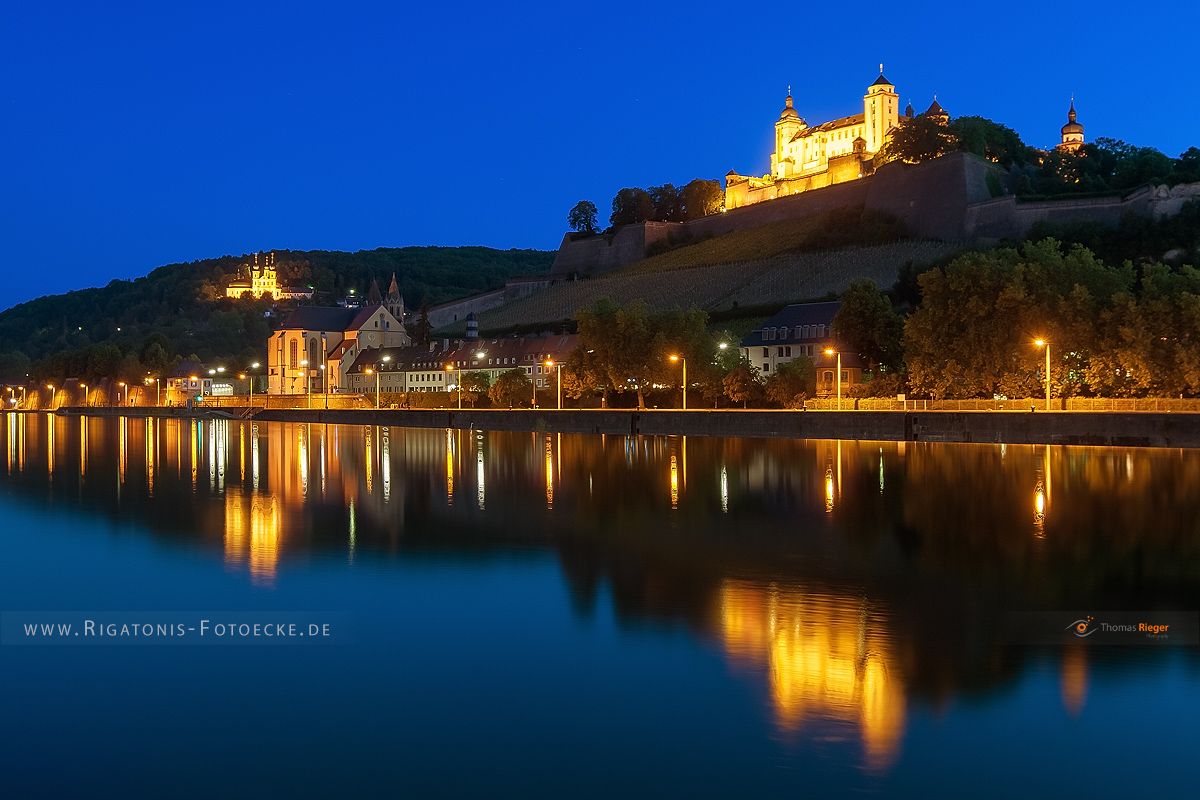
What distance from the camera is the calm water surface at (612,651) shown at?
27.5ft

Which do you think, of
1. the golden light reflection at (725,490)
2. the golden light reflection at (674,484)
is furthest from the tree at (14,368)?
the golden light reflection at (725,490)

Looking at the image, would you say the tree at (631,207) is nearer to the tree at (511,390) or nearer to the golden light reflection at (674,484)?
the tree at (511,390)

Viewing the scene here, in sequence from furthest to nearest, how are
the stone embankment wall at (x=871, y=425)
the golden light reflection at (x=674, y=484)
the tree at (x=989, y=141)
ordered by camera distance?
the tree at (x=989, y=141)
the stone embankment wall at (x=871, y=425)
the golden light reflection at (x=674, y=484)

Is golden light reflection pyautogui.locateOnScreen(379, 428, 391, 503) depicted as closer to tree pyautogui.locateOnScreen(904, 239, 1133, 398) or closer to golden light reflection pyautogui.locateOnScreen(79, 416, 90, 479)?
golden light reflection pyautogui.locateOnScreen(79, 416, 90, 479)

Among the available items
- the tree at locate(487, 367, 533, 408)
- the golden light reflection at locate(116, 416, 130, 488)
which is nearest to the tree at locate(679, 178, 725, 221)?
the tree at locate(487, 367, 533, 408)

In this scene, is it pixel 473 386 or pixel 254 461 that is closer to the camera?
pixel 254 461

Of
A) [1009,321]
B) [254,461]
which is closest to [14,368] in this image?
[254,461]

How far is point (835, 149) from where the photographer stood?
124m

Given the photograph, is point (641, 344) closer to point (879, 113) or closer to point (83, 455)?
point (83, 455)

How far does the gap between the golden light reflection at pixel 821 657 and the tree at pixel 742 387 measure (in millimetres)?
46610

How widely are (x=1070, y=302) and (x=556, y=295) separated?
263ft

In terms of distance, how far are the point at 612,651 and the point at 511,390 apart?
63147 mm

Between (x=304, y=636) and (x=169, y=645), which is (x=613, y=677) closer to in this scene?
(x=304, y=636)

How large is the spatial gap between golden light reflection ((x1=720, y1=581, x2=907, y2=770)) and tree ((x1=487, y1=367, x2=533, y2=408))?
59.6 m
